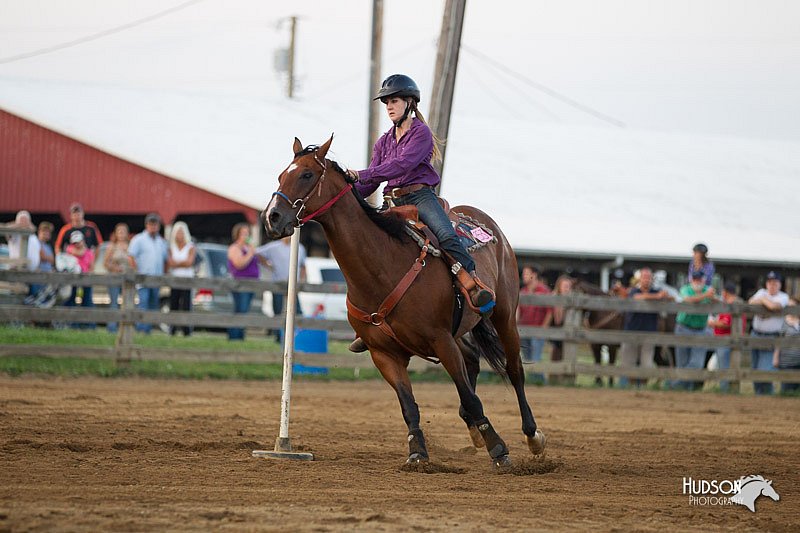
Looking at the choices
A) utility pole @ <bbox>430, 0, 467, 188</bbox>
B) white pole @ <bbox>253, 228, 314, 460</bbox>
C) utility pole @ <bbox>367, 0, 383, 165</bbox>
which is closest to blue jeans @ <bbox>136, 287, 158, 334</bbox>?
utility pole @ <bbox>367, 0, 383, 165</bbox>

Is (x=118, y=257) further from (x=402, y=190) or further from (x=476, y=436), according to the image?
(x=476, y=436)

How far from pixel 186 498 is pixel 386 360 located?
2.44 m

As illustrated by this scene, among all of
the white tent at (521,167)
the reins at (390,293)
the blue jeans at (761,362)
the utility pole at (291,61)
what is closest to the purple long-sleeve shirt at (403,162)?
the reins at (390,293)

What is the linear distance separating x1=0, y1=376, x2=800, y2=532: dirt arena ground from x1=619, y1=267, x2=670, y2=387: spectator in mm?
3358

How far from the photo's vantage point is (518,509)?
20.2 feet

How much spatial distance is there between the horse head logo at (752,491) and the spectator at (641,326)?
31.2ft

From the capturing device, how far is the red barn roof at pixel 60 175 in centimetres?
2780

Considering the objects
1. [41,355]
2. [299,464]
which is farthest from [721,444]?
[41,355]

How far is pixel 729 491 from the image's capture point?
721cm

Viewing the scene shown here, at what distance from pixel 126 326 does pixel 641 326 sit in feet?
27.4

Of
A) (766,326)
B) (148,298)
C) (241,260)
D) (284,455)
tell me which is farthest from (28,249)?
(766,326)

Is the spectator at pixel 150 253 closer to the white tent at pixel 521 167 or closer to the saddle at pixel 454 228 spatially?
the white tent at pixel 521 167

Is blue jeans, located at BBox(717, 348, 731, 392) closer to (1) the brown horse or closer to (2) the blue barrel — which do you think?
(2) the blue barrel

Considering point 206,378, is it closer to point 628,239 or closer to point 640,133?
point 628,239
